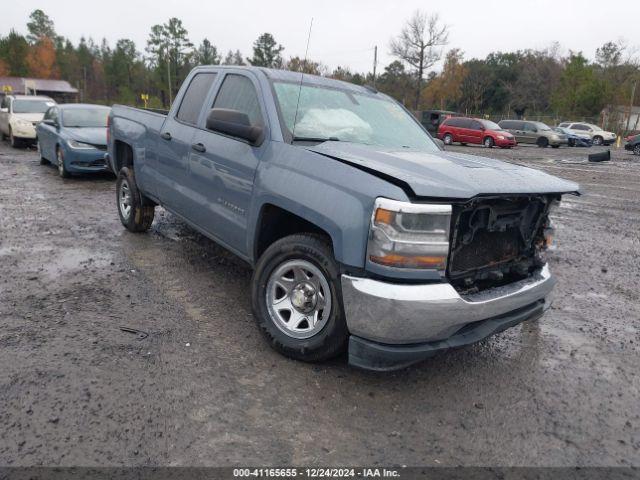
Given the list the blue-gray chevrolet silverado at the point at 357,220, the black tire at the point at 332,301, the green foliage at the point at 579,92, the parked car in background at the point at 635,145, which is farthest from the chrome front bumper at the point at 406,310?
the green foliage at the point at 579,92

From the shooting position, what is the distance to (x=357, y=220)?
2.71m

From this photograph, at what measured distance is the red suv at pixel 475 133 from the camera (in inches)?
1047

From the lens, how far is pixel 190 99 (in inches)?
191

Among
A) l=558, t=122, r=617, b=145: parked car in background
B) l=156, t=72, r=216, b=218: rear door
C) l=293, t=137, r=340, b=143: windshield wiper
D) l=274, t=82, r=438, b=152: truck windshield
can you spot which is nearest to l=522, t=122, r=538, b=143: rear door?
l=558, t=122, r=617, b=145: parked car in background

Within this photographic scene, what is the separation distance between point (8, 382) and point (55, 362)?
292mm

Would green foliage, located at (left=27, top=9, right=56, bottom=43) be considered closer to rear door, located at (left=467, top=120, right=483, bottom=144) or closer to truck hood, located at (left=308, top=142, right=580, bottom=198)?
rear door, located at (left=467, top=120, right=483, bottom=144)

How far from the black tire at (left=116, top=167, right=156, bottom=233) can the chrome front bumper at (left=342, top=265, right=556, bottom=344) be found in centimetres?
394

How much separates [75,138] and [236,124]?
7800 millimetres

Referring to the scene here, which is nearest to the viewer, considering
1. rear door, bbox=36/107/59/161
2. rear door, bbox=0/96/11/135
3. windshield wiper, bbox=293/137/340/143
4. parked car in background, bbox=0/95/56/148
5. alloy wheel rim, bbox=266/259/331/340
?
alloy wheel rim, bbox=266/259/331/340

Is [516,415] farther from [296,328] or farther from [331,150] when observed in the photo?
[331,150]

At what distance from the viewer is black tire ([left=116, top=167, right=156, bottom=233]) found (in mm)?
5871

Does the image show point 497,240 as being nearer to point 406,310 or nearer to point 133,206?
point 406,310

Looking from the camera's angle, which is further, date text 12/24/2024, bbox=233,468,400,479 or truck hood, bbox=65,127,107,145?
truck hood, bbox=65,127,107,145

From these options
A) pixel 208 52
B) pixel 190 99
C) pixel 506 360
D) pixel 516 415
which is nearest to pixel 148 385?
pixel 516 415
